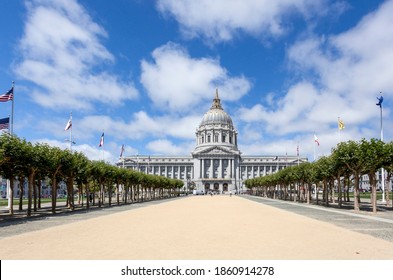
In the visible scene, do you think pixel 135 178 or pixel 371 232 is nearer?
pixel 371 232

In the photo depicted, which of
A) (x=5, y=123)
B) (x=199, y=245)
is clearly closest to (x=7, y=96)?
(x=5, y=123)

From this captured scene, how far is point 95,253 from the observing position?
49.1ft

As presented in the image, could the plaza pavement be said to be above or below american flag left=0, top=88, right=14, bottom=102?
below

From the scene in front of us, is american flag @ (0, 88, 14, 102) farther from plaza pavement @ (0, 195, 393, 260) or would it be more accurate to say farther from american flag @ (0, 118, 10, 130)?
plaza pavement @ (0, 195, 393, 260)

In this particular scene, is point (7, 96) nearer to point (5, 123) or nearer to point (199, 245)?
point (5, 123)

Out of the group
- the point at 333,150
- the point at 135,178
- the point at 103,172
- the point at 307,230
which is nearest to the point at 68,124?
the point at 103,172

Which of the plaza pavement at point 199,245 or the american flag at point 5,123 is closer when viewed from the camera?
the plaza pavement at point 199,245

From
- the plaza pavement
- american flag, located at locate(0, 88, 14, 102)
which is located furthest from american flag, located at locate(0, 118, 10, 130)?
the plaza pavement

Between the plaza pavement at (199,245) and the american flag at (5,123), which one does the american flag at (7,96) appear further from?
the plaza pavement at (199,245)

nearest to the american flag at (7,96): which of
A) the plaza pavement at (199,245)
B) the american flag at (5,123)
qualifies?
the american flag at (5,123)

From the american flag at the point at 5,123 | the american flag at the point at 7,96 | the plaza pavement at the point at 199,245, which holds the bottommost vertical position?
the plaza pavement at the point at 199,245

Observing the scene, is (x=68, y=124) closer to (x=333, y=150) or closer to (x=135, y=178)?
(x=135, y=178)
